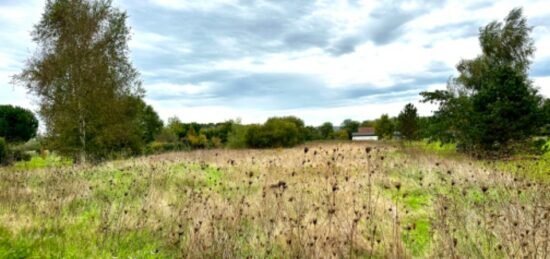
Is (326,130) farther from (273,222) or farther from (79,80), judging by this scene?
(273,222)

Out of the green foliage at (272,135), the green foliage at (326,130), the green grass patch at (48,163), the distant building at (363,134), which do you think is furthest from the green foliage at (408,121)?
the distant building at (363,134)

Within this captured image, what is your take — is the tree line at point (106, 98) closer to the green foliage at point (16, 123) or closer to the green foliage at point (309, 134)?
the green foliage at point (309, 134)

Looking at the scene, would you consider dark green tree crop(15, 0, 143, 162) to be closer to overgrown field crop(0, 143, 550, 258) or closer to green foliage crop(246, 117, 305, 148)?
overgrown field crop(0, 143, 550, 258)

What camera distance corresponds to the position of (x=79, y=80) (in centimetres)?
1741

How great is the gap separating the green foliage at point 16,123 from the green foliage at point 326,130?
49.7 metres

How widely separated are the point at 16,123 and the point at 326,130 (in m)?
54.5

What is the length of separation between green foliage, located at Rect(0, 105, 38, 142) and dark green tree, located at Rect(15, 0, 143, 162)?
109 feet

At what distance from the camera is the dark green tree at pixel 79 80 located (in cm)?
1708

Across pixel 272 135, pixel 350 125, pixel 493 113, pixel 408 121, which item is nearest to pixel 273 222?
pixel 493 113

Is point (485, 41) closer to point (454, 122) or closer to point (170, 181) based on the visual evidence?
point (454, 122)

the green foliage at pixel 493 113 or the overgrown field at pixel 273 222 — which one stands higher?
the green foliage at pixel 493 113

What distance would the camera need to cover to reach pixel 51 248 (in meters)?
4.14

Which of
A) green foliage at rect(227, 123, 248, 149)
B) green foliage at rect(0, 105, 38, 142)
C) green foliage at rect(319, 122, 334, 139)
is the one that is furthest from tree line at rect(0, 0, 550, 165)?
green foliage at rect(319, 122, 334, 139)

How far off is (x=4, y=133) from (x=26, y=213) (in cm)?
4813
